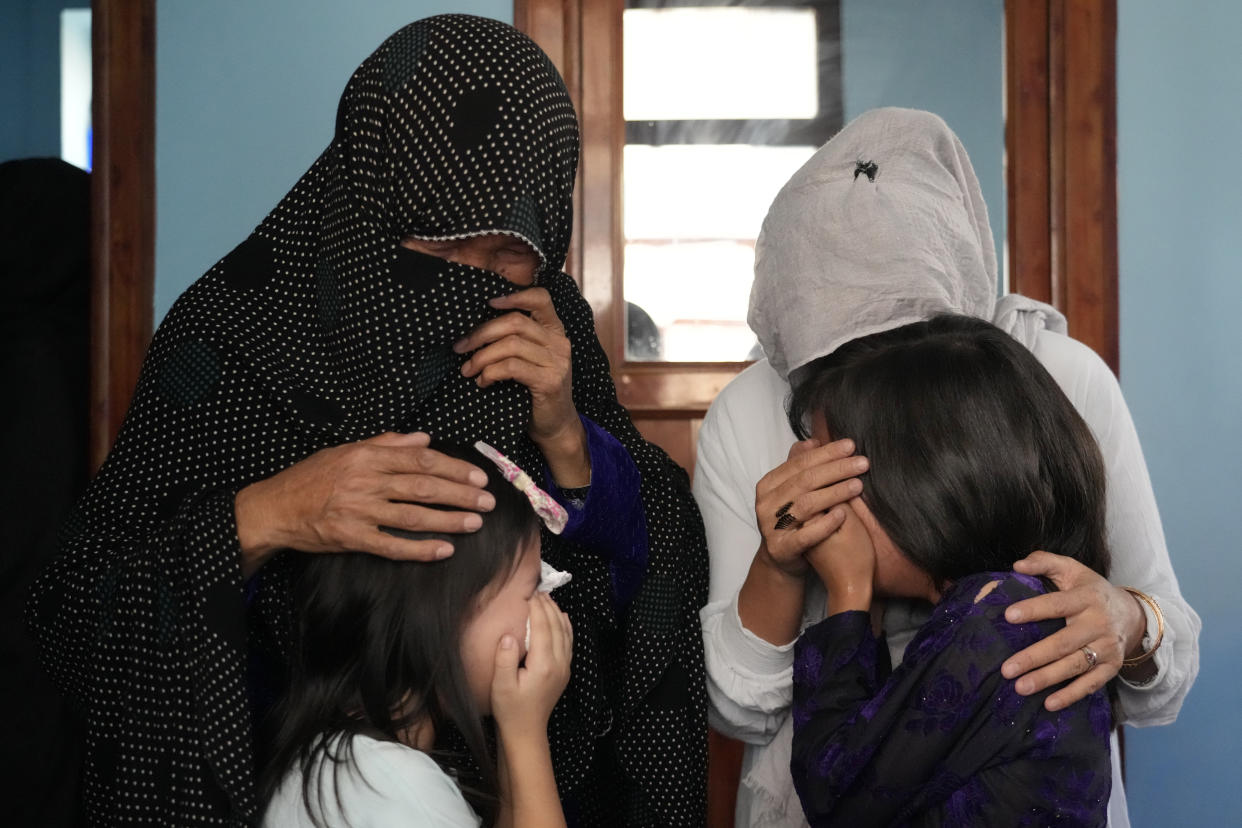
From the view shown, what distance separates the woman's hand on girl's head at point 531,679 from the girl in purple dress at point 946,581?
0.27 meters

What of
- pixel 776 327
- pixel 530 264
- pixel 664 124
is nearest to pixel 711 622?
pixel 776 327

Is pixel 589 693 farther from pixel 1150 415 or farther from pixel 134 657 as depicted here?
pixel 1150 415

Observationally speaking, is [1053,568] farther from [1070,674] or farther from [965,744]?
[965,744]

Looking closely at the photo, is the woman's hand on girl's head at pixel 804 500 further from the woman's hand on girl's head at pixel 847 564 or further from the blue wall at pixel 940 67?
the blue wall at pixel 940 67

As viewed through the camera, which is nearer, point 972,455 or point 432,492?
point 432,492

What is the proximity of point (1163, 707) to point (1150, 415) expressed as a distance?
1195 mm

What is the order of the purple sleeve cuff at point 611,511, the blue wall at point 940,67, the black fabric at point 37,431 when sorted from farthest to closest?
the blue wall at point 940,67, the black fabric at point 37,431, the purple sleeve cuff at point 611,511

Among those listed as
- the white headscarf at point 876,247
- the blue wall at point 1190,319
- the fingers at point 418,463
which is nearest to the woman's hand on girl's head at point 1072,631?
the white headscarf at point 876,247

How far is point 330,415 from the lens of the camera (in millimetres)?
1172

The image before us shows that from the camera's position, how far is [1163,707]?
1.33 m

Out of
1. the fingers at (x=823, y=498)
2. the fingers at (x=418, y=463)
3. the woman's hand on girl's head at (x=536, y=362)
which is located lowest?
the fingers at (x=823, y=498)

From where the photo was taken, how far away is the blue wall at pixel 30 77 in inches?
147

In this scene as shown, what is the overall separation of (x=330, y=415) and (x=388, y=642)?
0.82 ft

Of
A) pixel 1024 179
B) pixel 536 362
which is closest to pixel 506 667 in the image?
pixel 536 362
